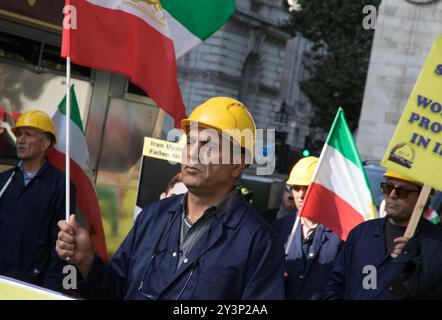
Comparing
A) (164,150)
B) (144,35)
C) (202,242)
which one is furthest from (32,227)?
(202,242)

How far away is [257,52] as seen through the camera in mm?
47844

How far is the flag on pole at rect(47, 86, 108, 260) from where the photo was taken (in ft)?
23.6

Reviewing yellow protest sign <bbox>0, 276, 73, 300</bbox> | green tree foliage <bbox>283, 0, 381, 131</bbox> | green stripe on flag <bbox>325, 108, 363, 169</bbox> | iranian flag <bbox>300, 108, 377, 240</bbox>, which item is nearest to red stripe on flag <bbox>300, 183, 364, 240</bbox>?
iranian flag <bbox>300, 108, 377, 240</bbox>

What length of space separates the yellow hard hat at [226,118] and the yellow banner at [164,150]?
4346 millimetres

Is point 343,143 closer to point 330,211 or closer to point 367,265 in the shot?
point 330,211

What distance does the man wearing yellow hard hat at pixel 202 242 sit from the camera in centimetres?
360

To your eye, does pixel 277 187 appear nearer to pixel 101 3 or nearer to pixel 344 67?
pixel 101 3

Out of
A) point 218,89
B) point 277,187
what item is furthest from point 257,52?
point 277,187

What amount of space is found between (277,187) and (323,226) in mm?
8232

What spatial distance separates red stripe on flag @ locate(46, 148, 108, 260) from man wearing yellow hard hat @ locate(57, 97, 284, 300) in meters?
2.99

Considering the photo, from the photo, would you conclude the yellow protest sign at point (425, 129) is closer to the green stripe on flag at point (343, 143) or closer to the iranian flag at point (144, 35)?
the iranian flag at point (144, 35)

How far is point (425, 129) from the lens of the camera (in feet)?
16.7

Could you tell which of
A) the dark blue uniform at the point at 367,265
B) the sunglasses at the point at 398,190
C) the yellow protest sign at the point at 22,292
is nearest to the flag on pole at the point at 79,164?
the dark blue uniform at the point at 367,265

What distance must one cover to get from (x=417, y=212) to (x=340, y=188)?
242 centimetres
